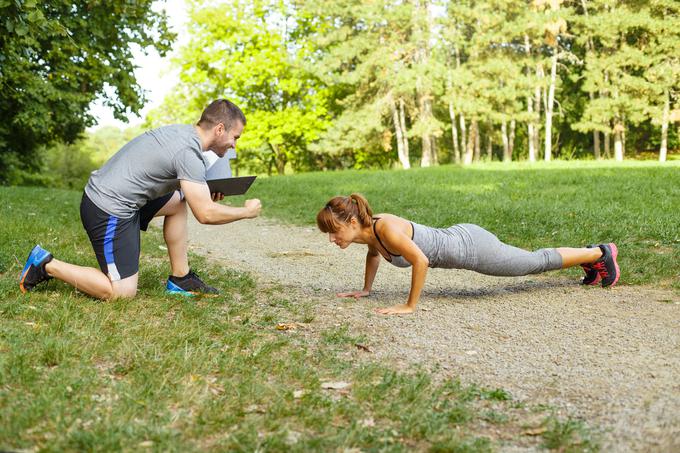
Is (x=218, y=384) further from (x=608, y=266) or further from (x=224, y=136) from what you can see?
(x=608, y=266)

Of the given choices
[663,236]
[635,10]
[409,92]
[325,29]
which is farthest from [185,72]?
[663,236]

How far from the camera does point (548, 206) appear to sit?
9703mm

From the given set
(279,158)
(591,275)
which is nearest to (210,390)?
(591,275)

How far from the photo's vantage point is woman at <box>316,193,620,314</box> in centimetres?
462

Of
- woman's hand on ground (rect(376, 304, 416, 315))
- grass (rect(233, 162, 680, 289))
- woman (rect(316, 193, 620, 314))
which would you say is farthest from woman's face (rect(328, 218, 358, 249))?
grass (rect(233, 162, 680, 289))

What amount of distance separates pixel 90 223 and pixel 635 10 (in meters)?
32.7

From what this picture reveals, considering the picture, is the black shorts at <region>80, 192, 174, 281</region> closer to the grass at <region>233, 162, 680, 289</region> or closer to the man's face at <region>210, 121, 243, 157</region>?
the man's face at <region>210, 121, 243, 157</region>

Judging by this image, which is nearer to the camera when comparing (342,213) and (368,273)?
(342,213)

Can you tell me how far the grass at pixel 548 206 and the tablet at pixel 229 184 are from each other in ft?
11.2

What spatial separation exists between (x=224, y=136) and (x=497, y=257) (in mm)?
2336

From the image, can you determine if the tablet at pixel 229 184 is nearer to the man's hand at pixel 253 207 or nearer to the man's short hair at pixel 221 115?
the man's hand at pixel 253 207

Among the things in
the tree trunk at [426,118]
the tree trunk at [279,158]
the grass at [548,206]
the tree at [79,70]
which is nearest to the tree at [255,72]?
the tree trunk at [279,158]

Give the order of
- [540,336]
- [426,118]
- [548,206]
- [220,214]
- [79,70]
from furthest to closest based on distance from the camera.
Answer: [426,118]
[79,70]
[548,206]
[220,214]
[540,336]

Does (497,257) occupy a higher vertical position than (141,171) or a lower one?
lower
